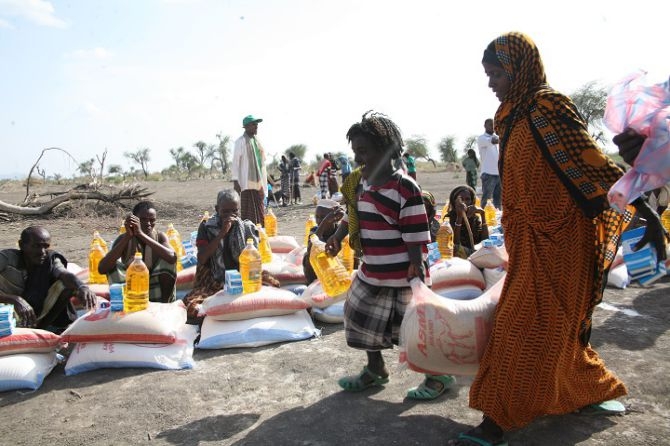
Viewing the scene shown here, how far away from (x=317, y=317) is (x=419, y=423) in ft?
6.00

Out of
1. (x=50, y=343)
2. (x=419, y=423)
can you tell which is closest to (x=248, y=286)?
(x=50, y=343)

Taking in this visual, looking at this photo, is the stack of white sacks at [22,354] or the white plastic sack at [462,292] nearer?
the stack of white sacks at [22,354]

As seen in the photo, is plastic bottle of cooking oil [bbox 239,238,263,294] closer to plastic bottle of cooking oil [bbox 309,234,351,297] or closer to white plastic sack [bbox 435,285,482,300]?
plastic bottle of cooking oil [bbox 309,234,351,297]

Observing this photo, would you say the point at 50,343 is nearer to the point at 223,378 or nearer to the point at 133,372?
the point at 133,372

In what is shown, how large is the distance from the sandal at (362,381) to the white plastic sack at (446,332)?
549 millimetres

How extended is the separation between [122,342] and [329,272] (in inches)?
66.6

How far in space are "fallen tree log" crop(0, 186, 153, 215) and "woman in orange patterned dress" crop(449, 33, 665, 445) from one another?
459 inches

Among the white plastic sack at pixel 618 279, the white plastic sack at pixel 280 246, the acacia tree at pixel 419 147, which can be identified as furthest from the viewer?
the acacia tree at pixel 419 147

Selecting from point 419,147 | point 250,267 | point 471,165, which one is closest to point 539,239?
point 250,267

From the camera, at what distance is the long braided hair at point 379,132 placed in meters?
2.72

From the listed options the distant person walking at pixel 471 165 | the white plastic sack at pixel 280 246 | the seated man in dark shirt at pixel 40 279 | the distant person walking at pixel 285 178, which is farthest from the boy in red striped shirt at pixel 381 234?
the distant person walking at pixel 285 178

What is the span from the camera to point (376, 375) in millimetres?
3035

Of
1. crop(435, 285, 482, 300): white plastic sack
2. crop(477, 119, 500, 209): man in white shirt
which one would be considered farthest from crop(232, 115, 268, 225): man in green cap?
crop(435, 285, 482, 300): white plastic sack

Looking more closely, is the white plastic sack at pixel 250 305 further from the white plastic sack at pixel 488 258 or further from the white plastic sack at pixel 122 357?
the white plastic sack at pixel 488 258
